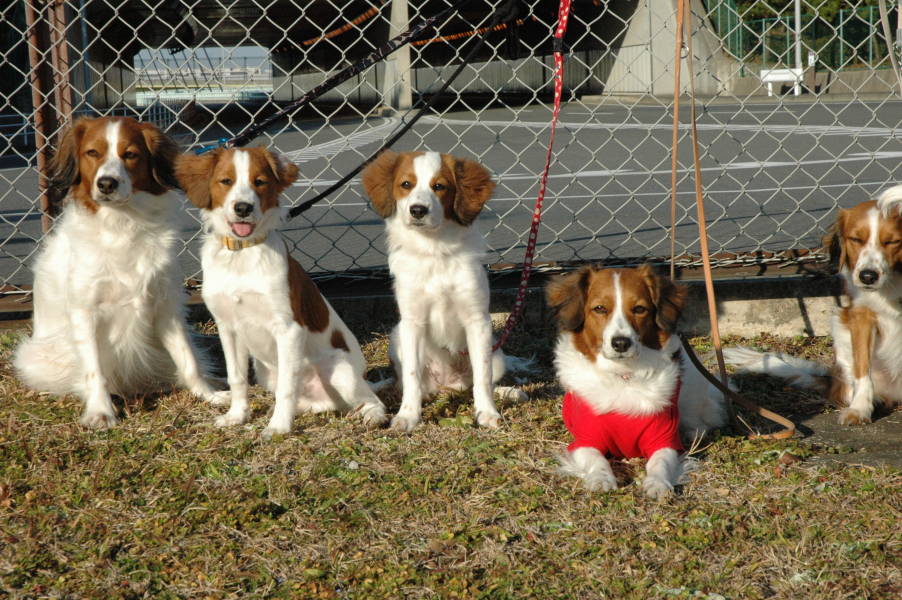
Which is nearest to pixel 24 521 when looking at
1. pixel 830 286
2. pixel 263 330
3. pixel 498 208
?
pixel 263 330

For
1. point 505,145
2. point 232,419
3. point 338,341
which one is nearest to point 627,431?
point 338,341

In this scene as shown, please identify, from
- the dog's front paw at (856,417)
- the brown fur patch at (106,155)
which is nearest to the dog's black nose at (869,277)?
the dog's front paw at (856,417)

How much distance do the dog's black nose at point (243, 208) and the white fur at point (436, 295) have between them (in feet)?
1.89

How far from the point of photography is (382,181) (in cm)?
378

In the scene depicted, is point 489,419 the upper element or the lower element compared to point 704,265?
lower

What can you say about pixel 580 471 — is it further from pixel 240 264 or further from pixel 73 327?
pixel 73 327

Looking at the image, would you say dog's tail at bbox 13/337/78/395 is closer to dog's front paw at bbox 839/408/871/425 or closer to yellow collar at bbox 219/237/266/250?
yellow collar at bbox 219/237/266/250

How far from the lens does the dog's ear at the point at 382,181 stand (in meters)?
3.78

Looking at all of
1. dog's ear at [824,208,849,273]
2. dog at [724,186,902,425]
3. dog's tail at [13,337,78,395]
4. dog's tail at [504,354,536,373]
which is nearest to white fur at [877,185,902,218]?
dog at [724,186,902,425]

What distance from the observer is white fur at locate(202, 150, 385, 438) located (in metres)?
3.68

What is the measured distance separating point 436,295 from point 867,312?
1752mm

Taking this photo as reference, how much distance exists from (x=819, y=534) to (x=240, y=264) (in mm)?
2238

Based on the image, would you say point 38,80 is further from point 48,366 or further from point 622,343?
point 622,343

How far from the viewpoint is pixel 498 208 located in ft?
27.2
